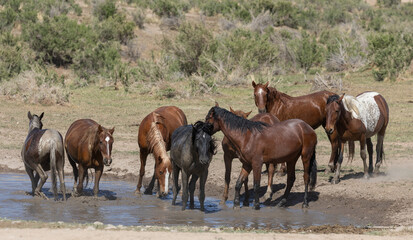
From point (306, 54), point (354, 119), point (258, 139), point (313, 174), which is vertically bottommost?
point (313, 174)

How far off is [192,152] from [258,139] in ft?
3.71

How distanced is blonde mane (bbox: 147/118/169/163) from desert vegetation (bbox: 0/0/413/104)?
1243cm

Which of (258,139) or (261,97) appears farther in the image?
(261,97)

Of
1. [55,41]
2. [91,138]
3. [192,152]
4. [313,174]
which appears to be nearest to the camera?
[192,152]

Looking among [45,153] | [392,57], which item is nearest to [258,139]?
[45,153]

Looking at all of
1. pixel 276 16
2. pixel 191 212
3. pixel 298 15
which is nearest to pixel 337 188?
pixel 191 212

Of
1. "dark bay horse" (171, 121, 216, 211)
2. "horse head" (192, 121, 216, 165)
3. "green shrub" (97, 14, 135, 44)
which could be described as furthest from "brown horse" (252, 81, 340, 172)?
"green shrub" (97, 14, 135, 44)

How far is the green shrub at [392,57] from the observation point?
28422mm

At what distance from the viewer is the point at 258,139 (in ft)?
35.2

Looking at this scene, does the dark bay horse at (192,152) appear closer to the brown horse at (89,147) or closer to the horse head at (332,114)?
the brown horse at (89,147)

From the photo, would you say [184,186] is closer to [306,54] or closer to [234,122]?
[234,122]

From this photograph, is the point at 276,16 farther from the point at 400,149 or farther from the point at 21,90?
the point at 400,149

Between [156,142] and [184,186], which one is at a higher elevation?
[156,142]

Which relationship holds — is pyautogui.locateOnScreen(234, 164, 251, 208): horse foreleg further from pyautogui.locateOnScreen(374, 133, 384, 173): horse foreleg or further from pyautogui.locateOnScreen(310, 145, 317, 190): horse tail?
pyautogui.locateOnScreen(374, 133, 384, 173): horse foreleg
